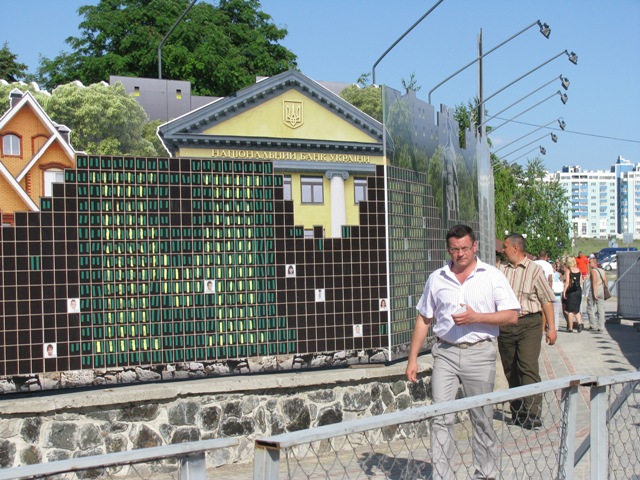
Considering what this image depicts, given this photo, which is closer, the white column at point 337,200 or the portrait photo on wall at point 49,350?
the portrait photo on wall at point 49,350

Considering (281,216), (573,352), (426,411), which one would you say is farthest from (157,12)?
(426,411)

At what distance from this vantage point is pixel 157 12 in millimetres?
43406

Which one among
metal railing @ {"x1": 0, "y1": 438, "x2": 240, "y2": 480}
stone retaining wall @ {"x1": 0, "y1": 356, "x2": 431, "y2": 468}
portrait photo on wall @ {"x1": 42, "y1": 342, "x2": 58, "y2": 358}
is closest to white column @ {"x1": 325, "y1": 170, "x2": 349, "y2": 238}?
stone retaining wall @ {"x1": 0, "y1": 356, "x2": 431, "y2": 468}

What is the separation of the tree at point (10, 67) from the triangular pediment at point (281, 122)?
40003 millimetres

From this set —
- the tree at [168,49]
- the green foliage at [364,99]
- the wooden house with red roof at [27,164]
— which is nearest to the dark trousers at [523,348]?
the wooden house with red roof at [27,164]

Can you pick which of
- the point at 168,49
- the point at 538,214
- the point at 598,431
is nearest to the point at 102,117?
the point at 168,49

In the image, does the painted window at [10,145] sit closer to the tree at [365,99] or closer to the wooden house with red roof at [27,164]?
the wooden house with red roof at [27,164]

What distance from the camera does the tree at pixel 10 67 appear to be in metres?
50.8

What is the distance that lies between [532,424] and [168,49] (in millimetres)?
37908

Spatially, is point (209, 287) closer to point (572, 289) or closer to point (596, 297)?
point (572, 289)

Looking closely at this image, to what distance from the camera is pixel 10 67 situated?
51188mm

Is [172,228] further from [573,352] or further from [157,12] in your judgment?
[157,12]

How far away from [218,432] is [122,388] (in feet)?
2.98

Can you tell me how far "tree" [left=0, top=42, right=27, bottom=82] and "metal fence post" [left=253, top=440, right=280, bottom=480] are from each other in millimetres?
51075
